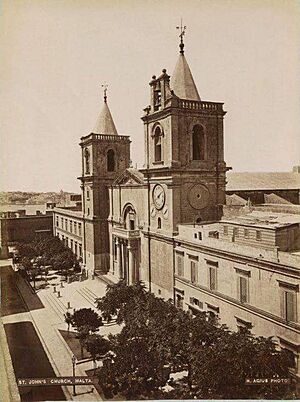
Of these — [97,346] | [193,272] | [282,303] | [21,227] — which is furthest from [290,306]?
[21,227]

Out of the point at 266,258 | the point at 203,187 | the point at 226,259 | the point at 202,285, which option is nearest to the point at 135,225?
the point at 203,187

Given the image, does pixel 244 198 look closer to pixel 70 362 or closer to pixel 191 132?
pixel 191 132

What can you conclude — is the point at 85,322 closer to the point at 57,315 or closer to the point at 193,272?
the point at 57,315

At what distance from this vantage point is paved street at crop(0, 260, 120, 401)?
1365cm

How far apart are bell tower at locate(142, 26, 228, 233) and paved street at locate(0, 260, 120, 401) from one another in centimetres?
627

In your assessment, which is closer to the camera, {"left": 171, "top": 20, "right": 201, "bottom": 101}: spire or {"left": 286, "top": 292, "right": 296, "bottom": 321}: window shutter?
{"left": 286, "top": 292, "right": 296, "bottom": 321}: window shutter

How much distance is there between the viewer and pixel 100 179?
1018 inches

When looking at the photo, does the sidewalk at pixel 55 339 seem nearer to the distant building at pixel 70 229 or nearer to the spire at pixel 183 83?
the distant building at pixel 70 229

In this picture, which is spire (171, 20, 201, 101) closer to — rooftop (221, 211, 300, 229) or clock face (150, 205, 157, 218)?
clock face (150, 205, 157, 218)

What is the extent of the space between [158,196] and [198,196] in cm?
199

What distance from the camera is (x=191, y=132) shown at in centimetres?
1719

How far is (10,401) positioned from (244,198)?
635 inches

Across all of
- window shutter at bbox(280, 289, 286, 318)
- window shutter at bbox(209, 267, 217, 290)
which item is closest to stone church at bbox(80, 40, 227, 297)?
window shutter at bbox(209, 267, 217, 290)

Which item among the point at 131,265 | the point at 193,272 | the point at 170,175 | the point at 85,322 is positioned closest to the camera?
the point at 85,322
